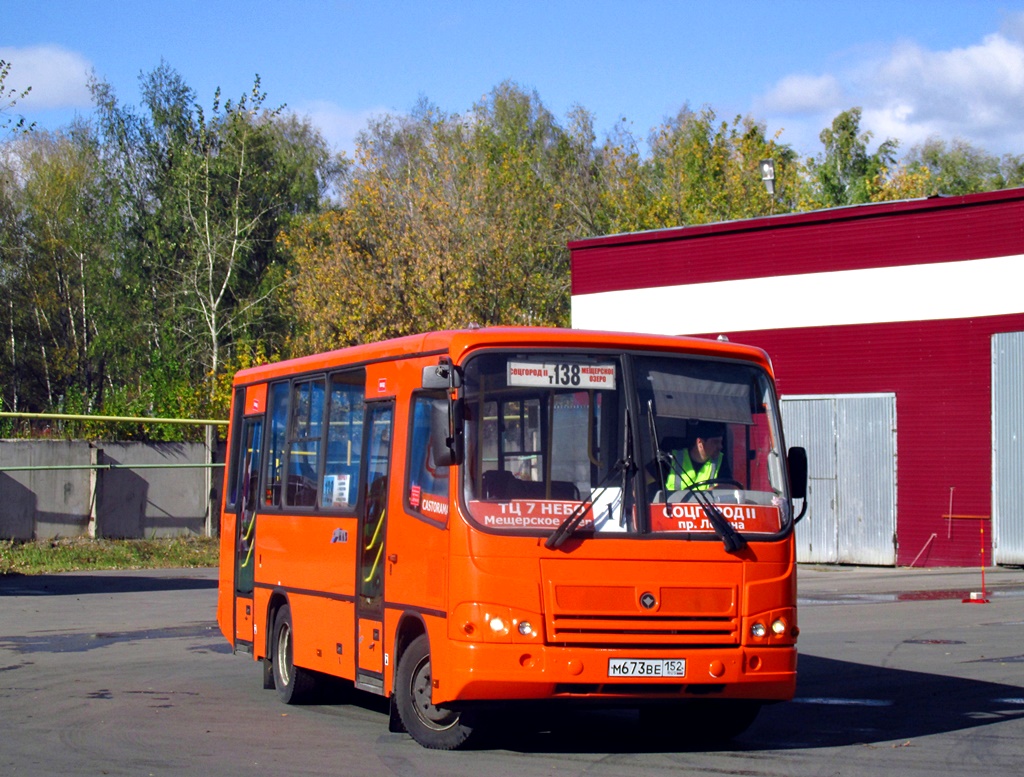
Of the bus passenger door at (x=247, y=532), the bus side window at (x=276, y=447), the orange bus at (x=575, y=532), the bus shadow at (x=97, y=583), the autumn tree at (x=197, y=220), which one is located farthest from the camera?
the autumn tree at (x=197, y=220)

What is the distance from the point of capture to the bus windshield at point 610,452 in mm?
8406

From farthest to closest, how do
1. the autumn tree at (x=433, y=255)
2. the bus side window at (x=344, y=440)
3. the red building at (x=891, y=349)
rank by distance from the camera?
the autumn tree at (x=433, y=255)
the red building at (x=891, y=349)
the bus side window at (x=344, y=440)

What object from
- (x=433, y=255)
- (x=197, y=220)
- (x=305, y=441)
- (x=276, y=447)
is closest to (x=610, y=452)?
(x=305, y=441)

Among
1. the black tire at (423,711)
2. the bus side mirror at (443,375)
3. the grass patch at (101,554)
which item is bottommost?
the grass patch at (101,554)

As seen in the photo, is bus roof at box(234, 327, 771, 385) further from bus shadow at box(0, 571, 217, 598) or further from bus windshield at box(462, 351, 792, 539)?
bus shadow at box(0, 571, 217, 598)

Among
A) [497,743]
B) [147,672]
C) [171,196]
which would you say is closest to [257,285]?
[171,196]

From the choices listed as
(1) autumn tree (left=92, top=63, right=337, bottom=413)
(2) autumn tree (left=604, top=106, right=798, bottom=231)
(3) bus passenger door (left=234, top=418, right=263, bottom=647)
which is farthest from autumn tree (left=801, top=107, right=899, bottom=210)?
(3) bus passenger door (left=234, top=418, right=263, bottom=647)

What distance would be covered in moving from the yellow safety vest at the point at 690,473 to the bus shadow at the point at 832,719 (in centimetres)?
172

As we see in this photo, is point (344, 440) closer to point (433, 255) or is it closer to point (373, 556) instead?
point (373, 556)

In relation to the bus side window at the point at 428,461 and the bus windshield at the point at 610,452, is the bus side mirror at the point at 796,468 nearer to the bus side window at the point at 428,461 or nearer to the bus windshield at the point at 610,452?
the bus windshield at the point at 610,452

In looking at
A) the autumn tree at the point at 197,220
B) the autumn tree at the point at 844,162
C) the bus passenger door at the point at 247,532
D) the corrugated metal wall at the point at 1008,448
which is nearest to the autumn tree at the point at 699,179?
the autumn tree at the point at 844,162

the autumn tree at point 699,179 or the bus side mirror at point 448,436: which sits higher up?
the autumn tree at point 699,179

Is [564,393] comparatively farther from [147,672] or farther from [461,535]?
[147,672]

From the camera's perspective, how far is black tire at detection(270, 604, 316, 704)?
11078 mm
